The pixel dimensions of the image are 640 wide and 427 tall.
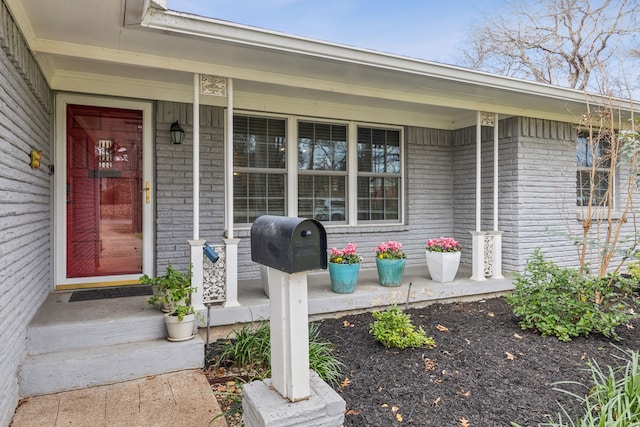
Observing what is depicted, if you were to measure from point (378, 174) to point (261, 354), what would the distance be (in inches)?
135

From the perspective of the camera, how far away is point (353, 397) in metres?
2.62

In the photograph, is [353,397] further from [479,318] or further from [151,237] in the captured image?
[151,237]

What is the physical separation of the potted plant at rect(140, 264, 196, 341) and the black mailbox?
1499 mm

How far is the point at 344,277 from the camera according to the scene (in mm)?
4242

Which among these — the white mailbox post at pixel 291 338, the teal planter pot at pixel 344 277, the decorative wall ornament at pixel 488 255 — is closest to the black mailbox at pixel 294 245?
the white mailbox post at pixel 291 338

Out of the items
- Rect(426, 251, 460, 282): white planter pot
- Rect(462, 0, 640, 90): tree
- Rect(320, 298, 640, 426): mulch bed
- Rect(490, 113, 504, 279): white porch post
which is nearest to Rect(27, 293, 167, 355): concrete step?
Rect(320, 298, 640, 426): mulch bed

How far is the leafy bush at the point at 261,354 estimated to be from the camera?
2.85 meters

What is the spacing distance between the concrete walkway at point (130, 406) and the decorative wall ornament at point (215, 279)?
91cm

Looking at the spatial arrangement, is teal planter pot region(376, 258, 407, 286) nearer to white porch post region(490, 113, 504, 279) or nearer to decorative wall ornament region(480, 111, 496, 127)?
white porch post region(490, 113, 504, 279)

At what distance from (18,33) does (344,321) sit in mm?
3507

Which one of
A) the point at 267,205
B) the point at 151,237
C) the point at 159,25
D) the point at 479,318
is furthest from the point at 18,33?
the point at 479,318

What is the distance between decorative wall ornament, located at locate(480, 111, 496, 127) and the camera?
5.28m

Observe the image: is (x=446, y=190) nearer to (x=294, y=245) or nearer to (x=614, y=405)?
(x=614, y=405)

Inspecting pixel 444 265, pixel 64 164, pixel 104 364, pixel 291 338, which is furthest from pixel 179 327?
pixel 444 265
